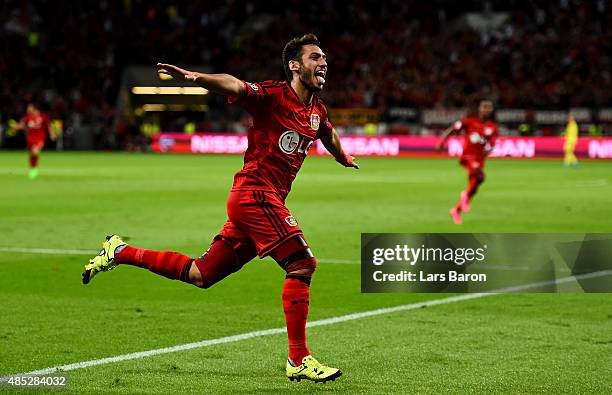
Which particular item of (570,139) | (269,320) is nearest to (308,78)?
(269,320)

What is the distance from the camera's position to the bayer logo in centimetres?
672

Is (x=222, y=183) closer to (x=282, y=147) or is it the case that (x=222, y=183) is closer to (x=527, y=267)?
(x=527, y=267)

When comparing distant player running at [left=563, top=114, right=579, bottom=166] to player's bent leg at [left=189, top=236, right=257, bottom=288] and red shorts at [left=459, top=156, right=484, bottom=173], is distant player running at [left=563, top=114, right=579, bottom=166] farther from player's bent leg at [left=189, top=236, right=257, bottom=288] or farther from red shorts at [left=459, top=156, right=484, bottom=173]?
player's bent leg at [left=189, top=236, right=257, bottom=288]

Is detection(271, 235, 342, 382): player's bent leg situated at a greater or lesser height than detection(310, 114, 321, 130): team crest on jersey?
lesser

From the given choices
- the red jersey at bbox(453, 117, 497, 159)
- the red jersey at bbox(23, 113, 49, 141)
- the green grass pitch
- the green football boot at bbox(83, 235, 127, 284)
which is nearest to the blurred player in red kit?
the red jersey at bbox(23, 113, 49, 141)

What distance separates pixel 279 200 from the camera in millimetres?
6785

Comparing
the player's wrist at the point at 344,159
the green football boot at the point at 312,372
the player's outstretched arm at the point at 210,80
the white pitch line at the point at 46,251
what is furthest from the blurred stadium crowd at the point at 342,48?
the player's outstretched arm at the point at 210,80

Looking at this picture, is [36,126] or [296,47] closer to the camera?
[296,47]

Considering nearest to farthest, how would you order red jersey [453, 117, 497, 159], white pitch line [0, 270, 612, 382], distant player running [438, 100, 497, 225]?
white pitch line [0, 270, 612, 382], distant player running [438, 100, 497, 225], red jersey [453, 117, 497, 159]

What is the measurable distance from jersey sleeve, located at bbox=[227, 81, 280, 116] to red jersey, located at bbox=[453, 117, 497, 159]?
13228mm

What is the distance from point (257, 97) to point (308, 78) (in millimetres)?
399

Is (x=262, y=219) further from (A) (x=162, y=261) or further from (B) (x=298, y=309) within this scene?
(A) (x=162, y=261)

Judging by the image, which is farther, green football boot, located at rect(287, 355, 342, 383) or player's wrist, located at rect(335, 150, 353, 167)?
player's wrist, located at rect(335, 150, 353, 167)

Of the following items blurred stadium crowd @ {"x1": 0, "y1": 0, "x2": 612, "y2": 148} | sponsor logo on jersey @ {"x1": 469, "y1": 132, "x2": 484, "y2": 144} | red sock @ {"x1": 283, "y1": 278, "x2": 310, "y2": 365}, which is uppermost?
blurred stadium crowd @ {"x1": 0, "y1": 0, "x2": 612, "y2": 148}
